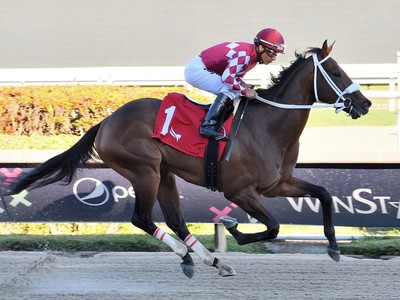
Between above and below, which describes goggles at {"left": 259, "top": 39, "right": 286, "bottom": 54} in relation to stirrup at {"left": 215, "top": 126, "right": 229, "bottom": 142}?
above

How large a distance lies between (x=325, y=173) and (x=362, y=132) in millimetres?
3508

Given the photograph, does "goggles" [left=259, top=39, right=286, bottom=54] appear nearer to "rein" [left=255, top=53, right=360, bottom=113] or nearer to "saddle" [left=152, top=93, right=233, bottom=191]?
"rein" [left=255, top=53, right=360, bottom=113]

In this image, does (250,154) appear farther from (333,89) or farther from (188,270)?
(188,270)

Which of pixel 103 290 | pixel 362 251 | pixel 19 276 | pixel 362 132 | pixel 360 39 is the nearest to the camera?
pixel 103 290

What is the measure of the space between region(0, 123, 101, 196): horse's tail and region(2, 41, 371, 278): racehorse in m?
0.14

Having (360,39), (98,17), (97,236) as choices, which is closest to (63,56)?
(98,17)

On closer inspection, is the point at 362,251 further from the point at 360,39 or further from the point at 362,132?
the point at 360,39

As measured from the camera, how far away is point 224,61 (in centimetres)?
516

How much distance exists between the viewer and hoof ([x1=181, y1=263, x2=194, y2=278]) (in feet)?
16.8

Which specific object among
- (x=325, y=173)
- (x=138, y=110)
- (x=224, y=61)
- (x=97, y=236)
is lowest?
(x=97, y=236)

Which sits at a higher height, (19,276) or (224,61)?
(224,61)

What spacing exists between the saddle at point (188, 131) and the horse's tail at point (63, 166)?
1.76ft

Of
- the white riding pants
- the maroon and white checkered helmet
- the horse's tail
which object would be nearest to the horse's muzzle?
the maroon and white checkered helmet

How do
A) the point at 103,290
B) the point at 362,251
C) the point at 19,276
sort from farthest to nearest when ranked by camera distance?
the point at 362,251 → the point at 19,276 → the point at 103,290
